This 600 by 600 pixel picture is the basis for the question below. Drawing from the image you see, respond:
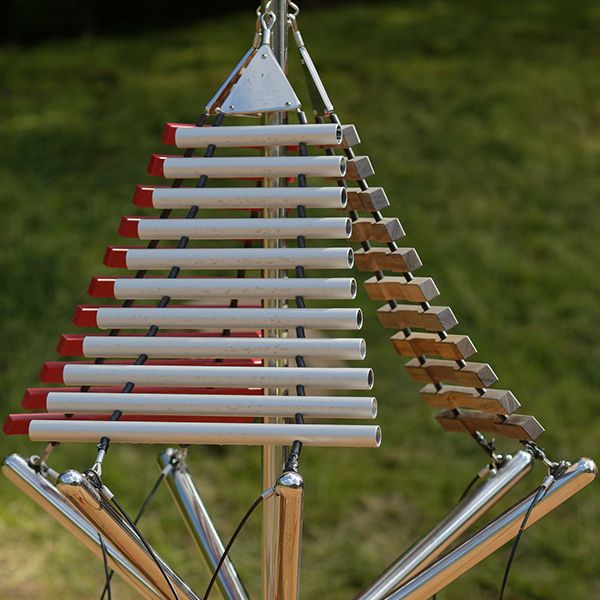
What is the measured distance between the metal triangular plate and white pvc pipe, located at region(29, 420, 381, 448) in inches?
16.0

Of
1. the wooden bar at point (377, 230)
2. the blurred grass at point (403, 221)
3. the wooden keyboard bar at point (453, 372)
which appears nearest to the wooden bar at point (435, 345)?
the wooden keyboard bar at point (453, 372)

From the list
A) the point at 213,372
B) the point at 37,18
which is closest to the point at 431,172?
the point at 37,18

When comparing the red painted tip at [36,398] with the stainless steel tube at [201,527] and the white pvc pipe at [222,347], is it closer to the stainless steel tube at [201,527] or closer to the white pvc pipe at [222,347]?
the white pvc pipe at [222,347]

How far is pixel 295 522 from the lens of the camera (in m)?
1.18

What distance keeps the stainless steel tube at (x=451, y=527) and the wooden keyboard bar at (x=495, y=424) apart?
96mm

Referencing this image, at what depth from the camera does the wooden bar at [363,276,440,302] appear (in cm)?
138

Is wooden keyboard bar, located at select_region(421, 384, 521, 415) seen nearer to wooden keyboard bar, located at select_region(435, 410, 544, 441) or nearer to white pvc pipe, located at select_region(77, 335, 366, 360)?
wooden keyboard bar, located at select_region(435, 410, 544, 441)

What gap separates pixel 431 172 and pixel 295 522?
3420mm

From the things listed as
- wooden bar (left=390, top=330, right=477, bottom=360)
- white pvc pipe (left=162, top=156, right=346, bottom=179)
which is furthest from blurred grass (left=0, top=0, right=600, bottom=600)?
white pvc pipe (left=162, top=156, right=346, bottom=179)

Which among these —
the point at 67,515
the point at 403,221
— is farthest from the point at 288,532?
the point at 403,221

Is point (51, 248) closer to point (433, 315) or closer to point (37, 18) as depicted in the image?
point (37, 18)

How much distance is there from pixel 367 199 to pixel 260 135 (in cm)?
17

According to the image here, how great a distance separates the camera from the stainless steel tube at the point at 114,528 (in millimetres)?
1153

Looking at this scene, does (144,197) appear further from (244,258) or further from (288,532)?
(288,532)
